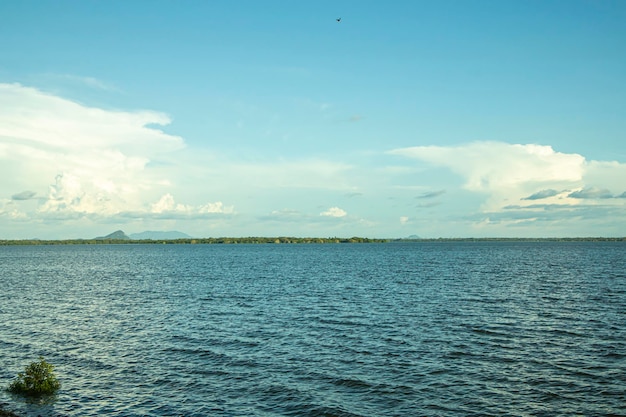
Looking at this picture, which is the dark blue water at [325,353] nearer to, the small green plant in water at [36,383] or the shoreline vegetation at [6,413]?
the small green plant in water at [36,383]

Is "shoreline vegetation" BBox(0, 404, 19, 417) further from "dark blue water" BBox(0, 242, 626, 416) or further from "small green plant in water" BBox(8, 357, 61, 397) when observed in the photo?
"small green plant in water" BBox(8, 357, 61, 397)

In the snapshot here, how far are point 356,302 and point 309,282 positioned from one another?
29.8 meters

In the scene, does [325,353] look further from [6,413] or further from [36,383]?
[6,413]

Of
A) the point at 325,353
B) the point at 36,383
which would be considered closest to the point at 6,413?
the point at 36,383

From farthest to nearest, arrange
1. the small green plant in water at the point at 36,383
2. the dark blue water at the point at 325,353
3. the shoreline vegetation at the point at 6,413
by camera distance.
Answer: the small green plant in water at the point at 36,383
the dark blue water at the point at 325,353
the shoreline vegetation at the point at 6,413

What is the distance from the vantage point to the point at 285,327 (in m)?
48.1

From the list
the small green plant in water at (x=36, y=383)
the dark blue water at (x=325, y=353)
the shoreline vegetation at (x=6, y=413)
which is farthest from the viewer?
the small green plant in water at (x=36, y=383)

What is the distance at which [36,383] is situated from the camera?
96.9 feet

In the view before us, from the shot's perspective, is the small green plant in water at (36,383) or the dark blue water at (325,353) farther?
the small green plant in water at (36,383)

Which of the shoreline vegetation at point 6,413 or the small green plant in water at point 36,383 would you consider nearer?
the shoreline vegetation at point 6,413

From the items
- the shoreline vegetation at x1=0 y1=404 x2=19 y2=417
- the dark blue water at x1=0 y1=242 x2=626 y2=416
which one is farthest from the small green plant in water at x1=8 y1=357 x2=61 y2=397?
the shoreline vegetation at x1=0 y1=404 x2=19 y2=417

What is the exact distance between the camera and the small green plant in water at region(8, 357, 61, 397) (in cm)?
2948

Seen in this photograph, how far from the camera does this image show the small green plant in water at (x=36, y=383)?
29.5 m

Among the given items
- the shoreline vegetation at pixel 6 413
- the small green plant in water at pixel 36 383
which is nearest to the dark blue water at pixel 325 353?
the small green plant in water at pixel 36 383
